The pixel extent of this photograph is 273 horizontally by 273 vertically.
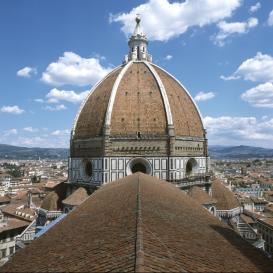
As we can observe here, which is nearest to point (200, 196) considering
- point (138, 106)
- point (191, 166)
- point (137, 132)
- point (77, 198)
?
point (191, 166)

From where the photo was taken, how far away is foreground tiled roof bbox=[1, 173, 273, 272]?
5270 mm

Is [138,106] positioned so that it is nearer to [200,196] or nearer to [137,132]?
[137,132]

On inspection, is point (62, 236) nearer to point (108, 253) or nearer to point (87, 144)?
point (108, 253)

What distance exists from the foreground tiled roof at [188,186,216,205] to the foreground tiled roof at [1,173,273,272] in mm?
10963

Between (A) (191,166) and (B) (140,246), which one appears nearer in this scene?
(B) (140,246)

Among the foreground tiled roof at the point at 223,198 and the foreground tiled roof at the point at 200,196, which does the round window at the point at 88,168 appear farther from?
the foreground tiled roof at the point at 223,198

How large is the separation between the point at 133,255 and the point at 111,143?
55.3 feet

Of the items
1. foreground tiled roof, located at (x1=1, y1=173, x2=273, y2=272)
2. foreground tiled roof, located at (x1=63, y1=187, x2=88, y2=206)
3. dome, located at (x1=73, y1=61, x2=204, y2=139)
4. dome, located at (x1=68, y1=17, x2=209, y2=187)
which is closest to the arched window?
dome, located at (x1=68, y1=17, x2=209, y2=187)

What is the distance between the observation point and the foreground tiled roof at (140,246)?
527cm

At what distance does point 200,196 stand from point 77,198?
22.9 ft

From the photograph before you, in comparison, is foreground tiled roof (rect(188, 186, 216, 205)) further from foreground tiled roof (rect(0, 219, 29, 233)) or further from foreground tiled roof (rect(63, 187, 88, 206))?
foreground tiled roof (rect(0, 219, 29, 233))

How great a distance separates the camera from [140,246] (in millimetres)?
5488

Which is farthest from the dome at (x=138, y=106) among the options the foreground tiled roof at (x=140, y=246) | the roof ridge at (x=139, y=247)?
the roof ridge at (x=139, y=247)

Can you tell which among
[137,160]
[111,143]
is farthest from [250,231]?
[111,143]
